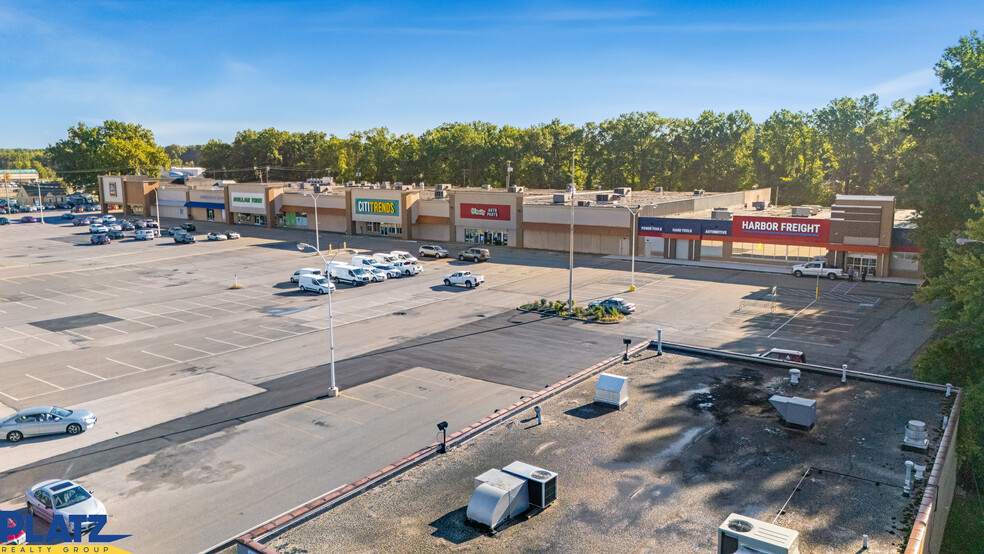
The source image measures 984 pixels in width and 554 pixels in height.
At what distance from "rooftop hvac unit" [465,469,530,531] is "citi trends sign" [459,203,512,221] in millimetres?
63372

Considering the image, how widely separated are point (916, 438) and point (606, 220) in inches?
2138

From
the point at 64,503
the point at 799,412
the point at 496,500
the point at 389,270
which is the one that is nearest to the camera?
the point at 496,500

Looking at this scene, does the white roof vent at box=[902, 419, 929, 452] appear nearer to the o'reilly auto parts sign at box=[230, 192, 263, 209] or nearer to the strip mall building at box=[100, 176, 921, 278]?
the strip mall building at box=[100, 176, 921, 278]

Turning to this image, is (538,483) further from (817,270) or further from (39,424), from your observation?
(817,270)

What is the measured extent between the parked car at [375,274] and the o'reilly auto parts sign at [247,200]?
47.2 m

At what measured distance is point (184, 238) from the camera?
282 ft

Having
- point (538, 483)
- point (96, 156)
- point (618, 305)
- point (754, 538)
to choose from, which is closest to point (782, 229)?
point (618, 305)

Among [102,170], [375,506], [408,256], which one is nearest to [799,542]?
[375,506]

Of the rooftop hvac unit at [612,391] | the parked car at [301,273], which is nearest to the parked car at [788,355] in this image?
the rooftop hvac unit at [612,391]

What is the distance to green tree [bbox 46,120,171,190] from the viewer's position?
149750mm

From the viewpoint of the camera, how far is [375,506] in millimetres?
14672

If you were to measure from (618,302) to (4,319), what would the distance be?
139 ft

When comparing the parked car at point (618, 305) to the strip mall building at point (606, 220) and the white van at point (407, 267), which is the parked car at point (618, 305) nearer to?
the strip mall building at point (606, 220)

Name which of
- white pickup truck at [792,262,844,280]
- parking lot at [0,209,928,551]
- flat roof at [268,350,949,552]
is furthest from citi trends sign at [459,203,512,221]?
flat roof at [268,350,949,552]
